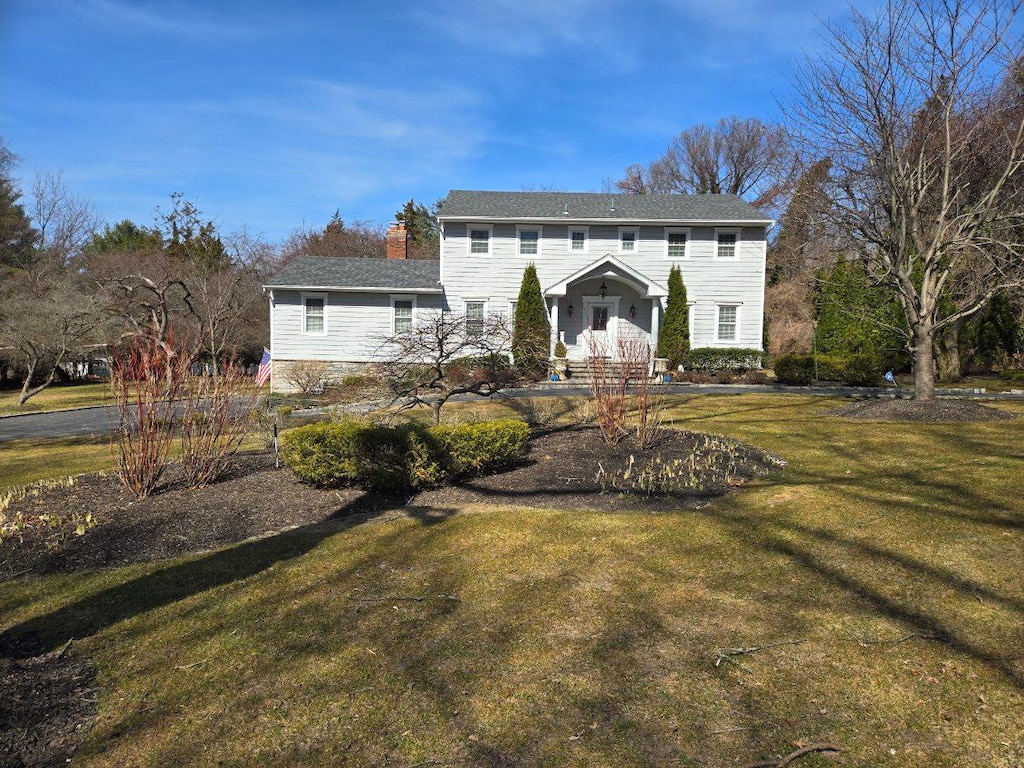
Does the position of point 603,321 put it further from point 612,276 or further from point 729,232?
point 729,232

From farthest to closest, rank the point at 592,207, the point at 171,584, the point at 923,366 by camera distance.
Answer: the point at 592,207 < the point at 923,366 < the point at 171,584

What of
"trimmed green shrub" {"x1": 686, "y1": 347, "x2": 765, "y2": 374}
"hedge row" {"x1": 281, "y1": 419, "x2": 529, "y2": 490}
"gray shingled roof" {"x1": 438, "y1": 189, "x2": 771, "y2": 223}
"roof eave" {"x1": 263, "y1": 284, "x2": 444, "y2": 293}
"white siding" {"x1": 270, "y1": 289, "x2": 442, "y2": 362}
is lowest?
"hedge row" {"x1": 281, "y1": 419, "x2": 529, "y2": 490}

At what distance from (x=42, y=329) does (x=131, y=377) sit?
71.3 ft

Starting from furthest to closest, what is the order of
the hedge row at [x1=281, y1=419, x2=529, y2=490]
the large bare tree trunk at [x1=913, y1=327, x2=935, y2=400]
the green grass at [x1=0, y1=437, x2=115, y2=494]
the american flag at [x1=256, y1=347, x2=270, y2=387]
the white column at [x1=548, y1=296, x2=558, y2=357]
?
the white column at [x1=548, y1=296, x2=558, y2=357], the large bare tree trunk at [x1=913, y1=327, x2=935, y2=400], the american flag at [x1=256, y1=347, x2=270, y2=387], the green grass at [x1=0, y1=437, x2=115, y2=494], the hedge row at [x1=281, y1=419, x2=529, y2=490]

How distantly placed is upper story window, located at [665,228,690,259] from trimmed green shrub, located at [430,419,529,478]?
755 inches

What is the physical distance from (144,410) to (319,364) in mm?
16978

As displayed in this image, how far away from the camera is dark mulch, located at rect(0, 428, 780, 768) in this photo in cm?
382

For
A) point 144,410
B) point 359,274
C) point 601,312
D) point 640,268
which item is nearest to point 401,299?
point 359,274

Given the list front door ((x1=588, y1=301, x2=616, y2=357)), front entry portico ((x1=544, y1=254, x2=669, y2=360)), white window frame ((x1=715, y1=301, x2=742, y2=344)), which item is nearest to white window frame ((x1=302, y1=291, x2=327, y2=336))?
front entry portico ((x1=544, y1=254, x2=669, y2=360))

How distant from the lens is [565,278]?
24.3 meters

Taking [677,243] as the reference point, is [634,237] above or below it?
above

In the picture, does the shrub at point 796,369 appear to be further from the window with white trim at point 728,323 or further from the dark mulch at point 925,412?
the dark mulch at point 925,412

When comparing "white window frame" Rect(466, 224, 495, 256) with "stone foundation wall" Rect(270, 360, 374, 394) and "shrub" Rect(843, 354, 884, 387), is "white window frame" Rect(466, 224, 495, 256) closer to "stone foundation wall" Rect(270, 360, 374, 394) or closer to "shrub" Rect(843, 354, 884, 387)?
"stone foundation wall" Rect(270, 360, 374, 394)

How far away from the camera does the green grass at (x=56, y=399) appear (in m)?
21.4
